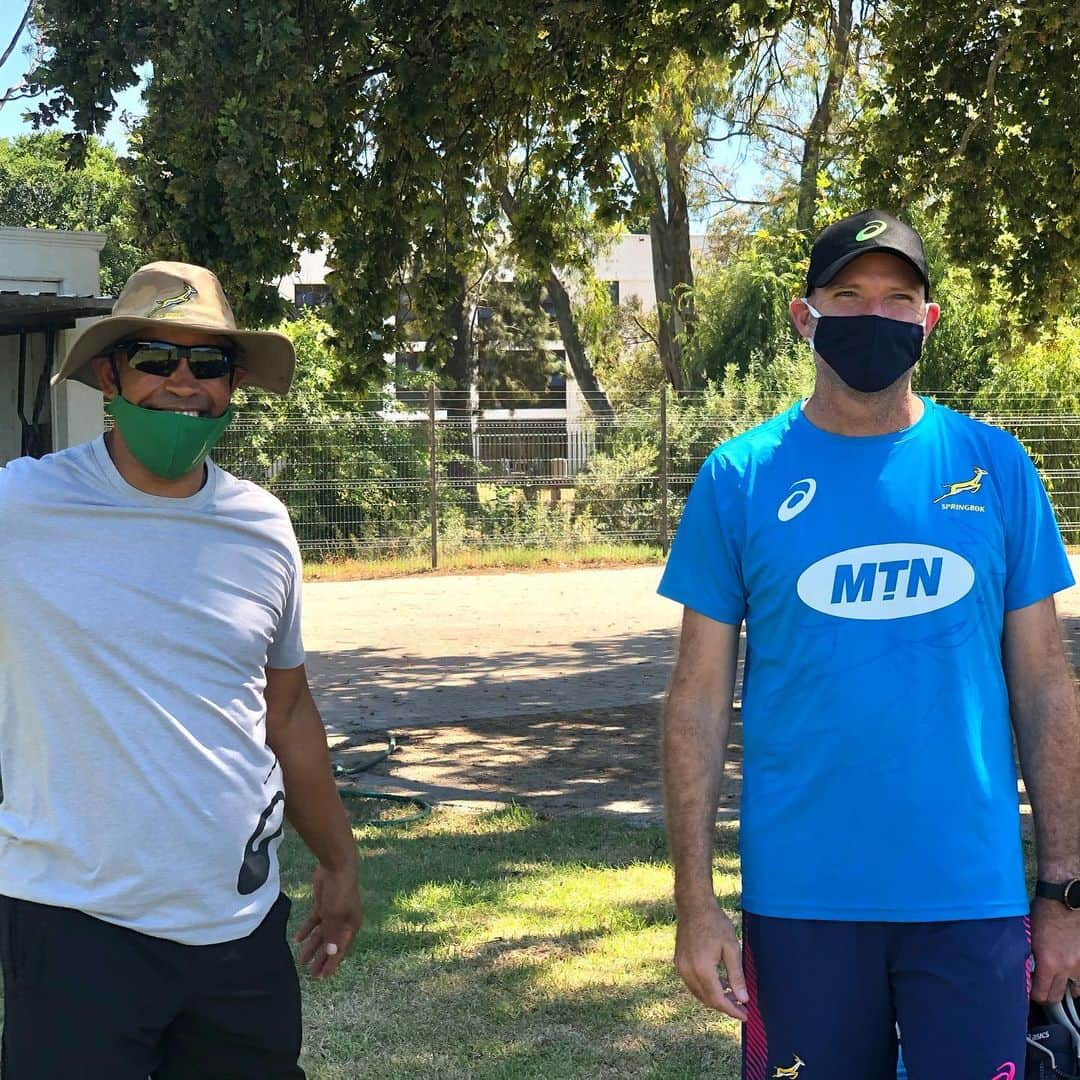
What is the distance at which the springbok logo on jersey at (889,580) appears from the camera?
98.2 inches

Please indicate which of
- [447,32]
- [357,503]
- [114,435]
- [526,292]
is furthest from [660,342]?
[114,435]

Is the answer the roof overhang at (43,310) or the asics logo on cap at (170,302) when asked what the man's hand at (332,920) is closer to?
the asics logo on cap at (170,302)

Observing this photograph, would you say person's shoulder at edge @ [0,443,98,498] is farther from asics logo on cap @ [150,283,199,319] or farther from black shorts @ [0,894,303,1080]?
black shorts @ [0,894,303,1080]

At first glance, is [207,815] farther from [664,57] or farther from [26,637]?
[664,57]

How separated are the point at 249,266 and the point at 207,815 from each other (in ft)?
17.9

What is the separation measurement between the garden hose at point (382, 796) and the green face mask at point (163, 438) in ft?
16.0

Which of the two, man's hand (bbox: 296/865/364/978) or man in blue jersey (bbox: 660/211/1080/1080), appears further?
man's hand (bbox: 296/865/364/978)

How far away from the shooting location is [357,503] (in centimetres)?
2209

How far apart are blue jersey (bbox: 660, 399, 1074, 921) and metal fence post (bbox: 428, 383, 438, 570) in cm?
1948

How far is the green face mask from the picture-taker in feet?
8.60

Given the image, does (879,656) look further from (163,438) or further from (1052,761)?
(163,438)

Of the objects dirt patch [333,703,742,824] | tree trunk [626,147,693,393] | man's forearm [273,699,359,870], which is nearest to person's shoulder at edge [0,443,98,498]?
man's forearm [273,699,359,870]

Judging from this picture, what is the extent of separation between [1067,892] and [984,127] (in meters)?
8.12

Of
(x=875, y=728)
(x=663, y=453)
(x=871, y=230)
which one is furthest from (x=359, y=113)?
(x=663, y=453)
